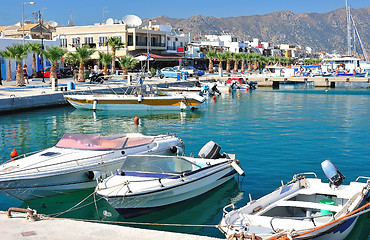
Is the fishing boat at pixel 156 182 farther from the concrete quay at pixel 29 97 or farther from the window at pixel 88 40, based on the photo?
the window at pixel 88 40

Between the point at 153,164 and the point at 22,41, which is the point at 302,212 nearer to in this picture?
the point at 153,164

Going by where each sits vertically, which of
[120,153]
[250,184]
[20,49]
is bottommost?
[250,184]

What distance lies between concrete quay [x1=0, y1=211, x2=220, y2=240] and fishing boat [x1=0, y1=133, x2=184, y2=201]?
10.9 feet

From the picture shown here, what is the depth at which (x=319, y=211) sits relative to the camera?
12125 millimetres

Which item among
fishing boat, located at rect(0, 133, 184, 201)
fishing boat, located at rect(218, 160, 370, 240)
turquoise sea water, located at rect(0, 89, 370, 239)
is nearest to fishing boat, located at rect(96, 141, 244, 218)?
turquoise sea water, located at rect(0, 89, 370, 239)

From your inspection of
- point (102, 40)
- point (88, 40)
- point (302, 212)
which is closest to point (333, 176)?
point (302, 212)

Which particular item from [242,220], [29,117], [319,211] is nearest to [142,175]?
[242,220]

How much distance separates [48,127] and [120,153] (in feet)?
54.2

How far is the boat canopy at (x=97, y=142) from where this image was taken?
53.9 ft

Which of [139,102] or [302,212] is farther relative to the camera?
[139,102]

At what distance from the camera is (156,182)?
44.6ft

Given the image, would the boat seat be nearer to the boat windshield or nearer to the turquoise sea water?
the turquoise sea water

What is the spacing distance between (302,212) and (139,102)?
28.0 metres

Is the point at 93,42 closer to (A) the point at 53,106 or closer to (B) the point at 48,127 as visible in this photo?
(A) the point at 53,106
